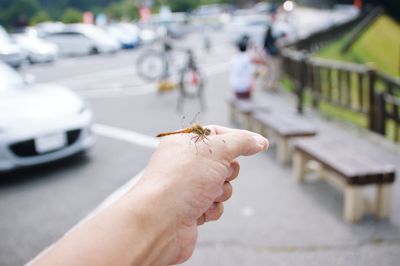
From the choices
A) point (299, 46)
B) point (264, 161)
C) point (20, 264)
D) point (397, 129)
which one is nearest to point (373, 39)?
point (299, 46)

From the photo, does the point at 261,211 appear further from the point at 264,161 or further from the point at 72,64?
the point at 72,64

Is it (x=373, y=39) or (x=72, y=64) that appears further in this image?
(x=373, y=39)

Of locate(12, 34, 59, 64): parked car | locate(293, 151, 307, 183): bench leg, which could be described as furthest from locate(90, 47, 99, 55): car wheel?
locate(293, 151, 307, 183): bench leg

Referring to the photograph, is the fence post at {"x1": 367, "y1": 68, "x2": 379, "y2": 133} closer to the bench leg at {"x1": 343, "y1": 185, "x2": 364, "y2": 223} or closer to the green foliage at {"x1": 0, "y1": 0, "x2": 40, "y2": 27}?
the bench leg at {"x1": 343, "y1": 185, "x2": 364, "y2": 223}

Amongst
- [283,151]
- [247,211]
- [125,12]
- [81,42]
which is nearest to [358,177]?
[247,211]

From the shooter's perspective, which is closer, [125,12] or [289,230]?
[289,230]

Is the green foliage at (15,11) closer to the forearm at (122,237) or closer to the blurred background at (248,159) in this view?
the blurred background at (248,159)

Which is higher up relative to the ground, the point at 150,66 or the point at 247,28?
the point at 247,28

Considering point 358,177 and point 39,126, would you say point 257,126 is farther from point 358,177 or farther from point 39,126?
point 39,126
